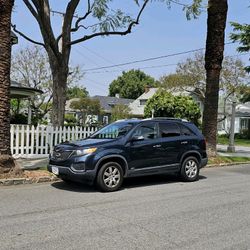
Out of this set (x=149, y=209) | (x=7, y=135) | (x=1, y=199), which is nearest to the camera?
(x=149, y=209)

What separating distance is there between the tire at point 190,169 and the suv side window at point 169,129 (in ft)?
2.59

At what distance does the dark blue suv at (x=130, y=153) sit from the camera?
9508 millimetres

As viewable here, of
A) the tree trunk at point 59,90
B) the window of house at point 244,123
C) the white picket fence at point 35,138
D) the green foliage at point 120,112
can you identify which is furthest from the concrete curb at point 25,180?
the window of house at point 244,123

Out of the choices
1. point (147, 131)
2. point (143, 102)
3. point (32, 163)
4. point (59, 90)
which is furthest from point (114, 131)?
point (143, 102)

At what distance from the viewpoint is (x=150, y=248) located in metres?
5.53

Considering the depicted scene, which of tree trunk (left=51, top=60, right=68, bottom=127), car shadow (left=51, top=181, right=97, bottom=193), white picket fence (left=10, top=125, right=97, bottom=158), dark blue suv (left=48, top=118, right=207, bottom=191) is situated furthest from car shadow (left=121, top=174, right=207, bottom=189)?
tree trunk (left=51, top=60, right=68, bottom=127)

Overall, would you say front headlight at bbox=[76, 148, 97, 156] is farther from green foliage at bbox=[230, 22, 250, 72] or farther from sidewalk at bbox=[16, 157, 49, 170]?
green foliage at bbox=[230, 22, 250, 72]

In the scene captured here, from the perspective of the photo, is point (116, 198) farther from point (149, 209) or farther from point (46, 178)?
point (46, 178)

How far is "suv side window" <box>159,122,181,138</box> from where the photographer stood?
11.0m

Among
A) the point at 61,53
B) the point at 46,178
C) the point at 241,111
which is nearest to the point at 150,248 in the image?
the point at 46,178

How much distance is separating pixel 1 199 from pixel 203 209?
158 inches

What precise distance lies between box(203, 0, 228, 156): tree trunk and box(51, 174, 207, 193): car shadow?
4.36 metres

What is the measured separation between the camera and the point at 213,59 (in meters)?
16.4

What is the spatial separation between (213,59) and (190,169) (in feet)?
21.0
